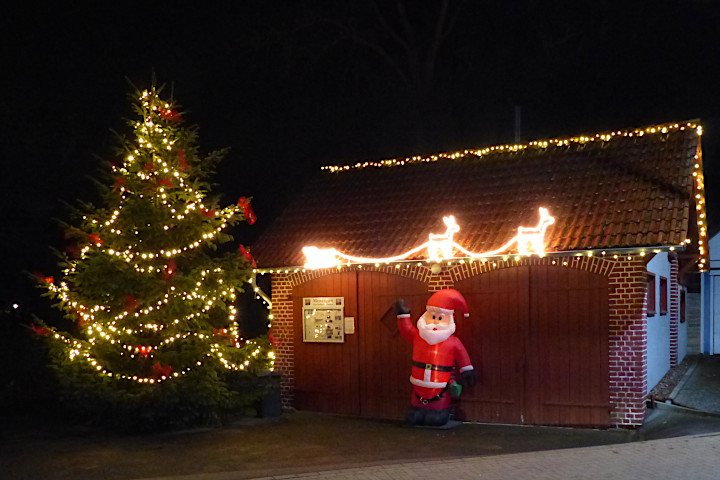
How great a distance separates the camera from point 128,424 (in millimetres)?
11297

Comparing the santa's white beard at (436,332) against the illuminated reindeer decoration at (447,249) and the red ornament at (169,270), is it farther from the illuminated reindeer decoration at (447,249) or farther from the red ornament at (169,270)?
the red ornament at (169,270)

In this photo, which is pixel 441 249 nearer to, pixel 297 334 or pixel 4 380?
pixel 297 334

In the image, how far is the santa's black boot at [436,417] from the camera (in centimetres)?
1123

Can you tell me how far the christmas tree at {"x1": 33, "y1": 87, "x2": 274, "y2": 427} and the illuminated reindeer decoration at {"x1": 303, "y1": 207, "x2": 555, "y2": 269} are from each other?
46.7 inches

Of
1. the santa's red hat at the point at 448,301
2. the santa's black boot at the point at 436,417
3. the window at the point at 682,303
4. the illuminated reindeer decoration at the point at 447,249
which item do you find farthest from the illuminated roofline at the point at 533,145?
the window at the point at 682,303

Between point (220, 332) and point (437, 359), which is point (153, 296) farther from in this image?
point (437, 359)

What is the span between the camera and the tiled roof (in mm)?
10617

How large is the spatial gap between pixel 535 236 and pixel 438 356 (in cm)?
227

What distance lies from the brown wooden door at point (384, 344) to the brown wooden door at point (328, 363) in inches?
6.3

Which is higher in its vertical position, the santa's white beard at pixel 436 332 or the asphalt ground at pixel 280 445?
the santa's white beard at pixel 436 332

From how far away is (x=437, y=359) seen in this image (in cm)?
1112

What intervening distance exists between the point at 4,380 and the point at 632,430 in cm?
1290

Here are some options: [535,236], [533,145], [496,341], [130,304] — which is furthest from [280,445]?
[533,145]

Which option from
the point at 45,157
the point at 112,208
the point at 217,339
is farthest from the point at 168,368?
the point at 45,157
